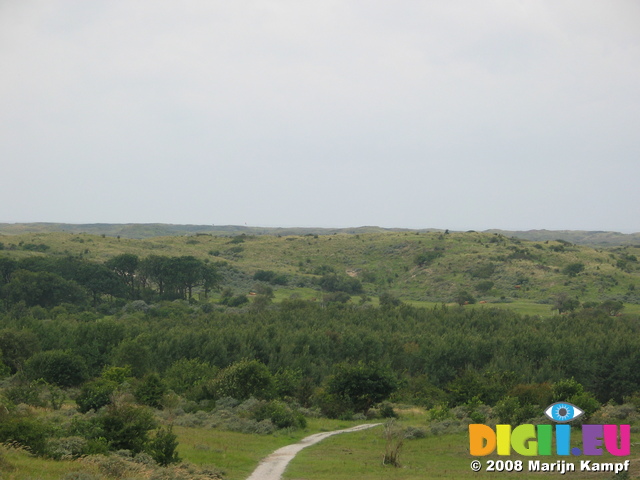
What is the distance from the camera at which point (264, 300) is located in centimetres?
7881

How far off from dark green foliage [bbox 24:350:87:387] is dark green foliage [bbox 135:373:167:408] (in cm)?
1221

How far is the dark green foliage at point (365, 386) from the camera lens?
3909 centimetres

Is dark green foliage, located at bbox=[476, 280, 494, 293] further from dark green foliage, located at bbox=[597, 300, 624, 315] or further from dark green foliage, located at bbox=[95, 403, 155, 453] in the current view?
dark green foliage, located at bbox=[95, 403, 155, 453]

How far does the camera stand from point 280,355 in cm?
5259

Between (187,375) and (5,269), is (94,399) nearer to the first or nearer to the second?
(187,375)

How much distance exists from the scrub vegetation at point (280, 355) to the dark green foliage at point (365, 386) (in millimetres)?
129

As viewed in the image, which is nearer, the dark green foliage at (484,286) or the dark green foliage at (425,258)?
the dark green foliage at (484,286)

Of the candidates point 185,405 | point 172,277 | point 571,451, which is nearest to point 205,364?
point 185,405

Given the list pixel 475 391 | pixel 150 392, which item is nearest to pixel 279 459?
pixel 150 392

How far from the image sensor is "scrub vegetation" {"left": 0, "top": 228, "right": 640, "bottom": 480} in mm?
22406

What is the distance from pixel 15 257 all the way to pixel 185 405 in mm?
72303

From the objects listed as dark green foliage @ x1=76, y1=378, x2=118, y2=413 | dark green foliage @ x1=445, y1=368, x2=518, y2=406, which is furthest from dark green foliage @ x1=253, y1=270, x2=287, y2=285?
dark green foliage @ x1=76, y1=378, x2=118, y2=413

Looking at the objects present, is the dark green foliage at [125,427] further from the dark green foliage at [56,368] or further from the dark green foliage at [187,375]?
the dark green foliage at [56,368]

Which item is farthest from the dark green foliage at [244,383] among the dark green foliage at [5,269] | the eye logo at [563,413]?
the dark green foliage at [5,269]
